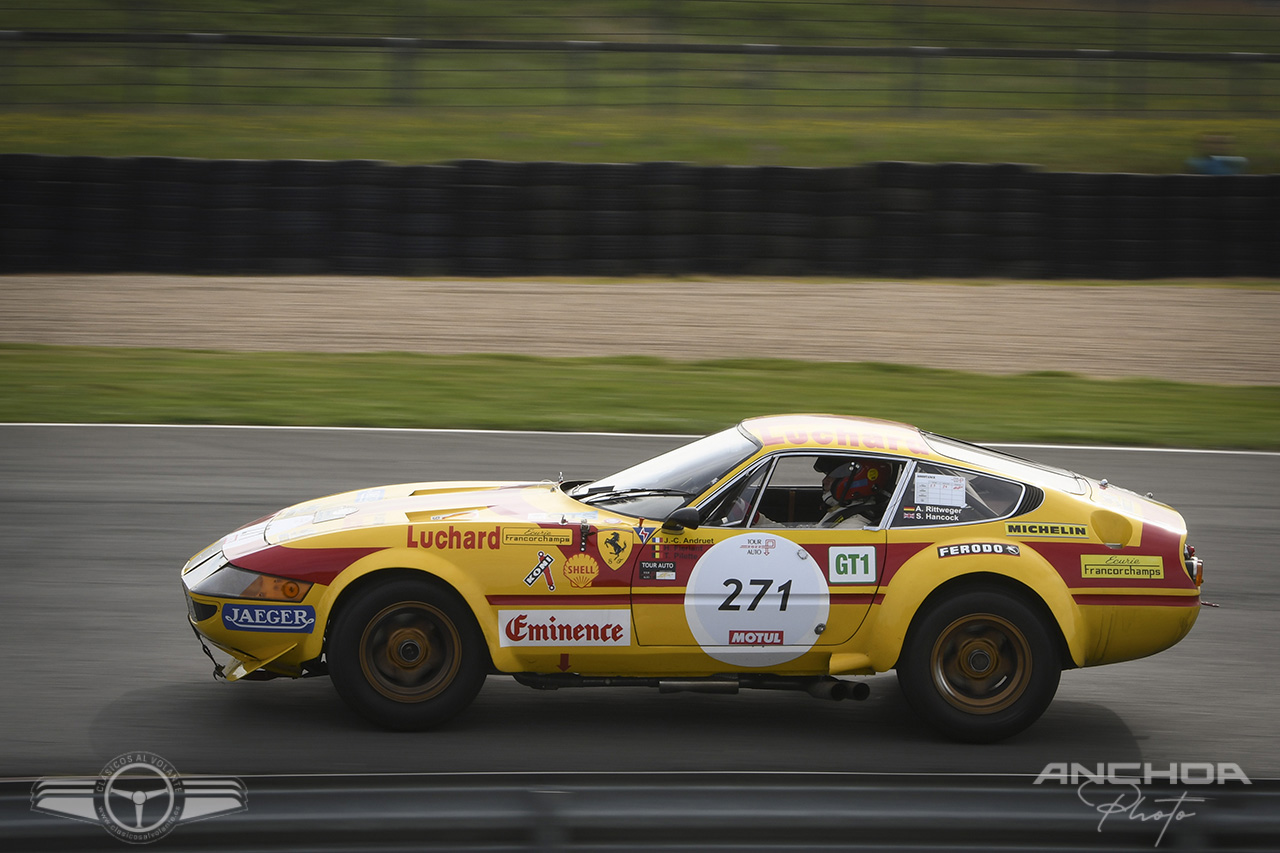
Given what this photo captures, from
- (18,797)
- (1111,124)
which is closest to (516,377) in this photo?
(18,797)

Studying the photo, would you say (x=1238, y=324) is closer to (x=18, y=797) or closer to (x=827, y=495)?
(x=827, y=495)

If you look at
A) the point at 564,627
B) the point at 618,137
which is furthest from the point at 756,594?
the point at 618,137

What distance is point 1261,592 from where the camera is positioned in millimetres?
7141

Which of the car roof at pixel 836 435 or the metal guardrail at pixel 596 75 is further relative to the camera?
the metal guardrail at pixel 596 75

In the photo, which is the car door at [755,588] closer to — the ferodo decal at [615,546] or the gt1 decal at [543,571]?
the ferodo decal at [615,546]

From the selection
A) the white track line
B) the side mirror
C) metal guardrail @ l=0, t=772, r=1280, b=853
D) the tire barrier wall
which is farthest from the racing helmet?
the tire barrier wall

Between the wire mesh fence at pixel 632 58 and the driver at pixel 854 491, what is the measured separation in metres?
17.0

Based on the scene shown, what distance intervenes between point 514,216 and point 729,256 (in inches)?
117

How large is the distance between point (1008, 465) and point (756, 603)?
54.2 inches

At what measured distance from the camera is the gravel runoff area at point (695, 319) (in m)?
14.2

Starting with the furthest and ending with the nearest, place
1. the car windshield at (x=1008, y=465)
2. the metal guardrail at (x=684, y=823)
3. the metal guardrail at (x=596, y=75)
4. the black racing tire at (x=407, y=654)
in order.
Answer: the metal guardrail at (x=596, y=75), the car windshield at (x=1008, y=465), the black racing tire at (x=407, y=654), the metal guardrail at (x=684, y=823)

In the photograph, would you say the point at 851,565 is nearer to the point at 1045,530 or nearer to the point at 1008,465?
the point at 1045,530

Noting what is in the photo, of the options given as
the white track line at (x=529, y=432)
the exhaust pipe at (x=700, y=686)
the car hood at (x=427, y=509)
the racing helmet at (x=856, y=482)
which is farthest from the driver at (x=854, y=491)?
the white track line at (x=529, y=432)

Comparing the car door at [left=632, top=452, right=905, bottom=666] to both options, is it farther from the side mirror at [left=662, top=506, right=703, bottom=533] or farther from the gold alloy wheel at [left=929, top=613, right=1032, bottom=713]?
the gold alloy wheel at [left=929, top=613, right=1032, bottom=713]
